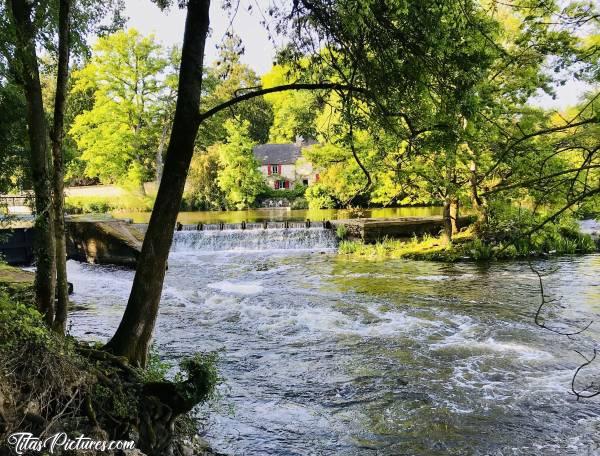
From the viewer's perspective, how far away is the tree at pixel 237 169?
40688mm

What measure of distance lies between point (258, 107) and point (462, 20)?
2269 inches

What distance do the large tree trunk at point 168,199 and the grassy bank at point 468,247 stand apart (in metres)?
14.7

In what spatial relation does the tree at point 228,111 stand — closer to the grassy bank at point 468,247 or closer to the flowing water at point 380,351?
the grassy bank at point 468,247

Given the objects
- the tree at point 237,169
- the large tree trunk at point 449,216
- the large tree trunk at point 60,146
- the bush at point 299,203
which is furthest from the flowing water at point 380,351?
the bush at point 299,203

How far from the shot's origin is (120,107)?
36.8 m

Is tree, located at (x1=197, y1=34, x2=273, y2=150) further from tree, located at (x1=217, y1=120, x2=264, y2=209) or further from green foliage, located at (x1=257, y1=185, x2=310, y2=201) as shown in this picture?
green foliage, located at (x1=257, y1=185, x2=310, y2=201)

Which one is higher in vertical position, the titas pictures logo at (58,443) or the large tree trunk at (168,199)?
the large tree trunk at (168,199)

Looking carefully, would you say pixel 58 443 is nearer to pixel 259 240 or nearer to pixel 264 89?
pixel 264 89

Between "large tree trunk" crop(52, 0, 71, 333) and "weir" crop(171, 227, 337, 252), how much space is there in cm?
1721

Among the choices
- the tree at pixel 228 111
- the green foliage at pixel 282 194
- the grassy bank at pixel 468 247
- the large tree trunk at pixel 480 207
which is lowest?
the grassy bank at pixel 468 247

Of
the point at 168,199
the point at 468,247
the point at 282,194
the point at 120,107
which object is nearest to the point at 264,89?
the point at 168,199

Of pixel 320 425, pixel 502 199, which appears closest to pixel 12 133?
pixel 320 425

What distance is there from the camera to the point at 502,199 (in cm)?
1692

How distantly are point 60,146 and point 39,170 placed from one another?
63cm
